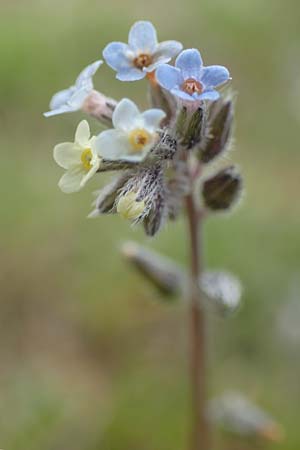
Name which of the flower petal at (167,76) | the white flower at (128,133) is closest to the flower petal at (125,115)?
the white flower at (128,133)

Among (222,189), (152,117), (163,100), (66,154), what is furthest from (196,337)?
(152,117)

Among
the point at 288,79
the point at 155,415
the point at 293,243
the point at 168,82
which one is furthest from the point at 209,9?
the point at 168,82

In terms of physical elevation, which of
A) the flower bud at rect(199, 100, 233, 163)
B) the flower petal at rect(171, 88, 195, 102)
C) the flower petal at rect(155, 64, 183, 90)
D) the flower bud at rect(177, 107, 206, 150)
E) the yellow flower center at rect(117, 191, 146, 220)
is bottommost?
the yellow flower center at rect(117, 191, 146, 220)

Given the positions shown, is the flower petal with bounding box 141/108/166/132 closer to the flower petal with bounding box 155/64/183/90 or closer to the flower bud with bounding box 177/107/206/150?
→ the flower petal with bounding box 155/64/183/90

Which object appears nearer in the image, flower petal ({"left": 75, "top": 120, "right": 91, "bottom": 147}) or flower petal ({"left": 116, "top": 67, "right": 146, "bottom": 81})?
flower petal ({"left": 75, "top": 120, "right": 91, "bottom": 147})

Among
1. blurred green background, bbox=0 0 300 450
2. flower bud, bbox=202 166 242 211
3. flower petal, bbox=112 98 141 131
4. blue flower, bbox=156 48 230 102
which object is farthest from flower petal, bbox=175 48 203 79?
blurred green background, bbox=0 0 300 450

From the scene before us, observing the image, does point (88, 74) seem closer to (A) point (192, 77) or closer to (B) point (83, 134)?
(B) point (83, 134)

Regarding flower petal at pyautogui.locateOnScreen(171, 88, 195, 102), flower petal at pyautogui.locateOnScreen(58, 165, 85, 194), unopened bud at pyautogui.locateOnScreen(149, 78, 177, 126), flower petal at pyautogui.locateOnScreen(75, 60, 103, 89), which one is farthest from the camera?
unopened bud at pyautogui.locateOnScreen(149, 78, 177, 126)

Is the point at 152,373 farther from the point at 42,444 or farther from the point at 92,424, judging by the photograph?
the point at 42,444
